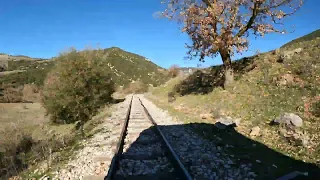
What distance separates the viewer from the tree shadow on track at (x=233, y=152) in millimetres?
6786

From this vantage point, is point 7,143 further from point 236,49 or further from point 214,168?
point 236,49

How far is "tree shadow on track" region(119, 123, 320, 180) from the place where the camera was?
679 centimetres

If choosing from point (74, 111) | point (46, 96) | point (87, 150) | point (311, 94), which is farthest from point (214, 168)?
point (46, 96)

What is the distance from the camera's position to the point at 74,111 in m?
24.2

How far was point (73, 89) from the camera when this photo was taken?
23766 millimetres

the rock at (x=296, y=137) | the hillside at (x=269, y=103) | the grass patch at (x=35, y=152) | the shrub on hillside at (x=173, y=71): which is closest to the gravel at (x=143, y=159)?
the grass patch at (x=35, y=152)

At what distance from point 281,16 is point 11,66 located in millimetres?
131214

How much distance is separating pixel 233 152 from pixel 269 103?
5818 millimetres

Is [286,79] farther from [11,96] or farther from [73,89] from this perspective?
[11,96]

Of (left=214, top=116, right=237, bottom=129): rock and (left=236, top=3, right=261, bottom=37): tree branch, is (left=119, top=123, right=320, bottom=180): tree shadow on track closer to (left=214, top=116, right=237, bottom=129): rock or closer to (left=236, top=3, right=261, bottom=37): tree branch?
(left=214, top=116, right=237, bottom=129): rock

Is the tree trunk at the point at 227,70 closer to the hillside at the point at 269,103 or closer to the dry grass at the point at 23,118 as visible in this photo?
the hillside at the point at 269,103

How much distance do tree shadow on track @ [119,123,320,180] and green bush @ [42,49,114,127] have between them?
14295 millimetres

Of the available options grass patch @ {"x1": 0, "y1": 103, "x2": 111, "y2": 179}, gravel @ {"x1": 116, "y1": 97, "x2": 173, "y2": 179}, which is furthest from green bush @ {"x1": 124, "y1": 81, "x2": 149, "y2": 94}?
gravel @ {"x1": 116, "y1": 97, "x2": 173, "y2": 179}

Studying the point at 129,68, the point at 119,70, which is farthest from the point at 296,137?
the point at 129,68
